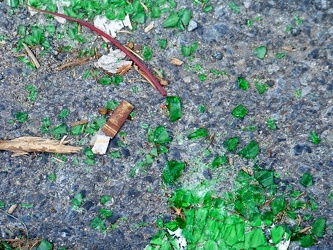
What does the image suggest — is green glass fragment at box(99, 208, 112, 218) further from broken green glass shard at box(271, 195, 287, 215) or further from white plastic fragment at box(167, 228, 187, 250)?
broken green glass shard at box(271, 195, 287, 215)

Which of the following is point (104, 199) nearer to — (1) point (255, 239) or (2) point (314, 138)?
(1) point (255, 239)

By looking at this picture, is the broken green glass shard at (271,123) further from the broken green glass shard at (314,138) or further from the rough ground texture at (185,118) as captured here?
the broken green glass shard at (314,138)

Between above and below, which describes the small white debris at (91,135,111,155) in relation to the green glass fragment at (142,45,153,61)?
below

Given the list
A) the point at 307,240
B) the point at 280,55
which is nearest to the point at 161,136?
the point at 280,55

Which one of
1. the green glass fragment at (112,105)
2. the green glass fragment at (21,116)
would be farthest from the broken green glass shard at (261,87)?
the green glass fragment at (21,116)

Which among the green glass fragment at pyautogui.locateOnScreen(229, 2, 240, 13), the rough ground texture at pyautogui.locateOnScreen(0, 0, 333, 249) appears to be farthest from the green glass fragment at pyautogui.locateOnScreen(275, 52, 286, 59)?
the green glass fragment at pyautogui.locateOnScreen(229, 2, 240, 13)

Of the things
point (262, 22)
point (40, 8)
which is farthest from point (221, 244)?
point (40, 8)

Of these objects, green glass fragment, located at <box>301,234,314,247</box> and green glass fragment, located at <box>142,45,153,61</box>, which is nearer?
green glass fragment, located at <box>301,234,314,247</box>
